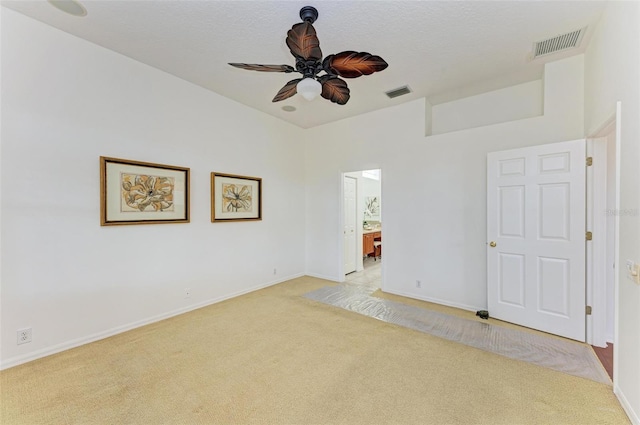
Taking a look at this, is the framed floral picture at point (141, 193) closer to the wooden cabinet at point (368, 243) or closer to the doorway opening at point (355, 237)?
the doorway opening at point (355, 237)

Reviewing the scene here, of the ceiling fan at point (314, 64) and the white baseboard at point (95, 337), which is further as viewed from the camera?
the white baseboard at point (95, 337)

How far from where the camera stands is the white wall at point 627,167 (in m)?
1.68

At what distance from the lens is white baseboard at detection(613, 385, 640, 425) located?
1.63m

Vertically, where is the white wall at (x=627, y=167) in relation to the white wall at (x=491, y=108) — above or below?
below

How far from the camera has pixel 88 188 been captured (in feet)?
8.84

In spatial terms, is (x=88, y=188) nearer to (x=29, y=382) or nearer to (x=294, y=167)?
(x=29, y=382)

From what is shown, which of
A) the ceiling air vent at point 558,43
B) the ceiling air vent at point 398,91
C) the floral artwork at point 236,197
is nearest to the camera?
the ceiling air vent at point 558,43

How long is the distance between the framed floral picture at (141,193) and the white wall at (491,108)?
384cm

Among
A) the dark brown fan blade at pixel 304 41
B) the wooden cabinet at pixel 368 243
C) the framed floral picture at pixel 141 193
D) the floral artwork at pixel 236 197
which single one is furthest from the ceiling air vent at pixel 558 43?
the wooden cabinet at pixel 368 243

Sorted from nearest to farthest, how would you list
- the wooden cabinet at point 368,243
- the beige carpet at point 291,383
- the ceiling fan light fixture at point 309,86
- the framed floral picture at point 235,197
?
the beige carpet at point 291,383
the ceiling fan light fixture at point 309,86
the framed floral picture at point 235,197
the wooden cabinet at point 368,243

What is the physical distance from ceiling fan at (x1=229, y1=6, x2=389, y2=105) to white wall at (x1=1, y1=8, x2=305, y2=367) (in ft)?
5.93

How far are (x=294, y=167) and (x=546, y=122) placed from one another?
384 cm

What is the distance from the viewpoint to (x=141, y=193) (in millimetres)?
3066

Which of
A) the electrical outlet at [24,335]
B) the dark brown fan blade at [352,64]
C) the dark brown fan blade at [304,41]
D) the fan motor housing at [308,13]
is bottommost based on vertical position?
the electrical outlet at [24,335]
